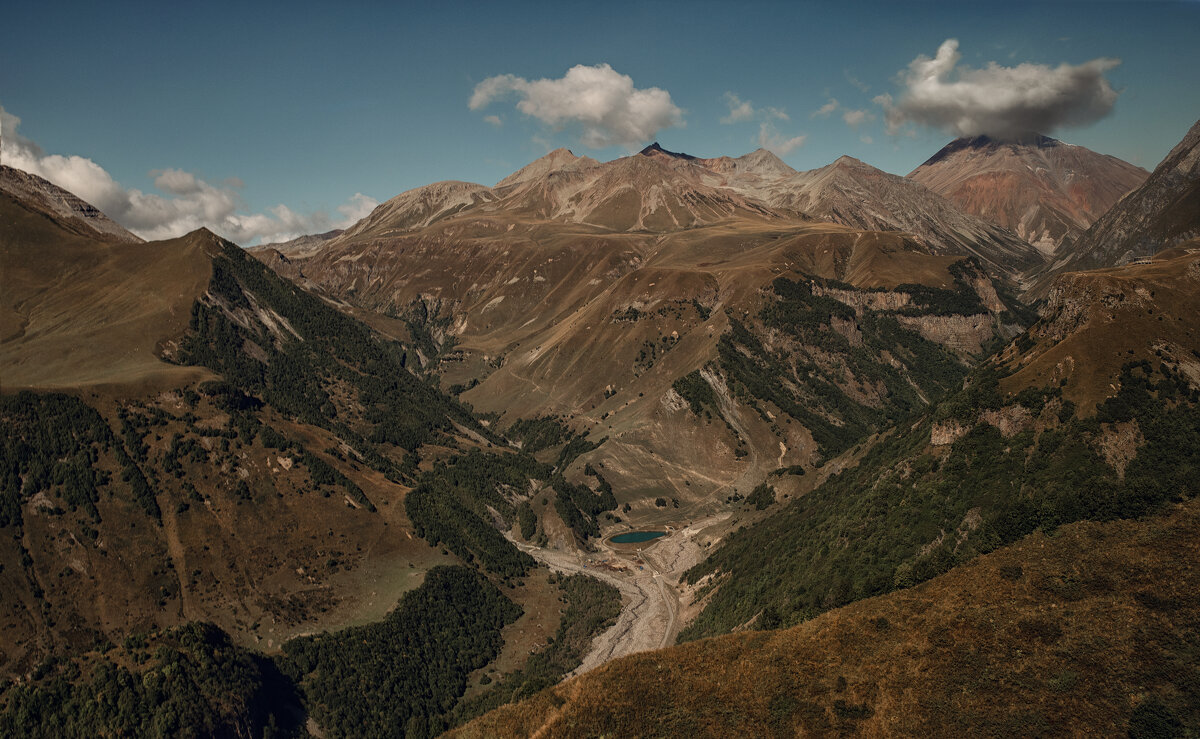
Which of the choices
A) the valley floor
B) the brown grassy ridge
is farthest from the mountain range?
the valley floor

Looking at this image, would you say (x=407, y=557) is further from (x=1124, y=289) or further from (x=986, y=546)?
(x=1124, y=289)

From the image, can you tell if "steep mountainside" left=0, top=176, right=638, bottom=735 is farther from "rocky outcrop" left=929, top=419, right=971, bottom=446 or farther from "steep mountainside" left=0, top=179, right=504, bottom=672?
"rocky outcrop" left=929, top=419, right=971, bottom=446

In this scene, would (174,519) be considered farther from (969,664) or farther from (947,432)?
(947,432)

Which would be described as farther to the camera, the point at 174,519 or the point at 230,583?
the point at 174,519

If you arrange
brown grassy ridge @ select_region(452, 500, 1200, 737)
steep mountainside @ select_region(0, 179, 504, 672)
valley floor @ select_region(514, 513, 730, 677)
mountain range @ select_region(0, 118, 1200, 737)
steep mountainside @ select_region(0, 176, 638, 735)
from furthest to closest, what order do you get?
1. valley floor @ select_region(514, 513, 730, 677)
2. steep mountainside @ select_region(0, 179, 504, 672)
3. steep mountainside @ select_region(0, 176, 638, 735)
4. mountain range @ select_region(0, 118, 1200, 737)
5. brown grassy ridge @ select_region(452, 500, 1200, 737)

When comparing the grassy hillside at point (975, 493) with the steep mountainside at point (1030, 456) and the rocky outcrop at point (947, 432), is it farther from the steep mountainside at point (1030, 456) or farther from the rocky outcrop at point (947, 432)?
the rocky outcrop at point (947, 432)

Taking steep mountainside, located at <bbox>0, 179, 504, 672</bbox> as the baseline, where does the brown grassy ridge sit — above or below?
below

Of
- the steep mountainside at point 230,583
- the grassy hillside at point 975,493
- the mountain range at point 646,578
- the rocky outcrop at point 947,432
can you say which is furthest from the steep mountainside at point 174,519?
the rocky outcrop at point 947,432

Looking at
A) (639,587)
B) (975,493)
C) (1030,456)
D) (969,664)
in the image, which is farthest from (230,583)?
(1030,456)
